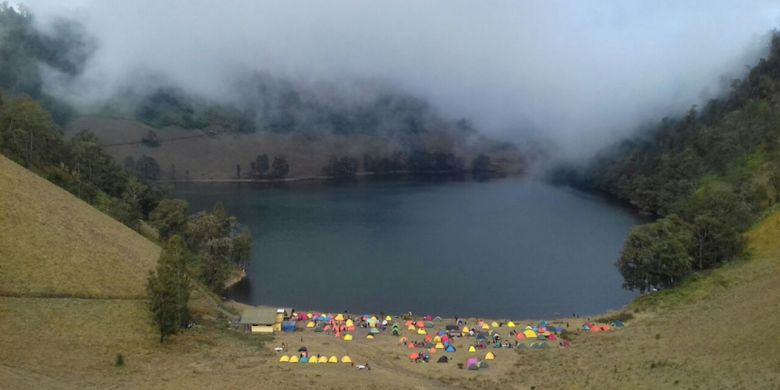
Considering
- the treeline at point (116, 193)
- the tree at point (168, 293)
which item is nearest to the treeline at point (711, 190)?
the treeline at point (116, 193)

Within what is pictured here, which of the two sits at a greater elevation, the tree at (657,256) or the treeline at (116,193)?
the treeline at (116,193)

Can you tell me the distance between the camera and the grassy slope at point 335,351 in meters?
50.0

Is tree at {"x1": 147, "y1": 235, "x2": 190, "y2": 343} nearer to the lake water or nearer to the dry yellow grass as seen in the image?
the dry yellow grass

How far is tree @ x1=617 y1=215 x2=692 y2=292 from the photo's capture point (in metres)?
86.3

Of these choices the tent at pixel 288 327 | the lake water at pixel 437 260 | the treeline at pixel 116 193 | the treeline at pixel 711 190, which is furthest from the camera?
the lake water at pixel 437 260

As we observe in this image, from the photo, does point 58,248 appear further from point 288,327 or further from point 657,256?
point 657,256

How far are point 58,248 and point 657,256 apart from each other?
7420cm

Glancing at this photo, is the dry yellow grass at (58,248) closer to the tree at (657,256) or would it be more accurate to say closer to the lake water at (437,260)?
the lake water at (437,260)

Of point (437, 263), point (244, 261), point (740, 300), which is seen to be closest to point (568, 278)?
point (437, 263)

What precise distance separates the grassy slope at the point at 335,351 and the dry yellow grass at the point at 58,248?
0.96 feet

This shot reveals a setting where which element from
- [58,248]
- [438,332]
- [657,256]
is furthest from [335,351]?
[657,256]

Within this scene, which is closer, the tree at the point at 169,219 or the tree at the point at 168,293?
the tree at the point at 168,293

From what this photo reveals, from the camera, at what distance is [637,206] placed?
7608 inches

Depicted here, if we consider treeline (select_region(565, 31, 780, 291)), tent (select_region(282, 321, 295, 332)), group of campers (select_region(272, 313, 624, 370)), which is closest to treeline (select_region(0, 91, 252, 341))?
tent (select_region(282, 321, 295, 332))
